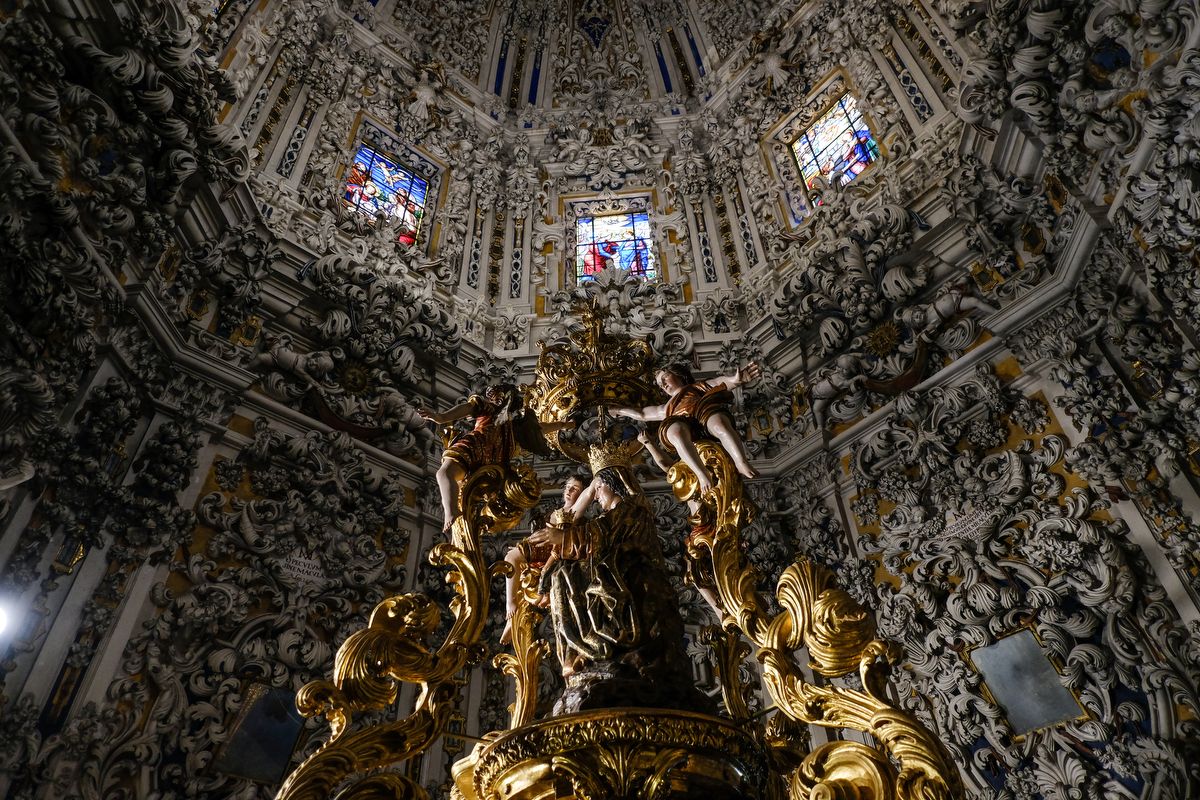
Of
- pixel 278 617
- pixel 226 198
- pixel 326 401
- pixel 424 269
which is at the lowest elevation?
pixel 278 617

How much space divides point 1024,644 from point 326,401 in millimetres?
6434

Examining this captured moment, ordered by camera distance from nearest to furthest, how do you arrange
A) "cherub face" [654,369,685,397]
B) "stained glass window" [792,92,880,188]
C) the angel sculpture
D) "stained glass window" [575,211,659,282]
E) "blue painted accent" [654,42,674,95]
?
the angel sculpture < "cherub face" [654,369,685,397] < "stained glass window" [792,92,880,188] < "stained glass window" [575,211,659,282] < "blue painted accent" [654,42,674,95]

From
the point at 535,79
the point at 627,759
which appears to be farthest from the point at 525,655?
the point at 535,79

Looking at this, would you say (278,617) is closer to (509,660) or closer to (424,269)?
(509,660)

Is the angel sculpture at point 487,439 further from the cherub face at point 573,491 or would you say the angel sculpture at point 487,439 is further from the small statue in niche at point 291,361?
the small statue in niche at point 291,361

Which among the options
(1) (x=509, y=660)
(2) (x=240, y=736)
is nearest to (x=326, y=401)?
(2) (x=240, y=736)

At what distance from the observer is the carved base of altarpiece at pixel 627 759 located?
9.37 feet

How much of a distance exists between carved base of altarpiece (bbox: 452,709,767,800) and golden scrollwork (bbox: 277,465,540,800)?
52 centimetres

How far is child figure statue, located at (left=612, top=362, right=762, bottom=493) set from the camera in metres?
4.34

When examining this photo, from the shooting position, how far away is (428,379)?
28.7ft

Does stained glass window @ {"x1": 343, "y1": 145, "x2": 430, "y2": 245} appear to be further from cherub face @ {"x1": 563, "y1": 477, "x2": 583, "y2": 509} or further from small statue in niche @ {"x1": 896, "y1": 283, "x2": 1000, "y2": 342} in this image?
cherub face @ {"x1": 563, "y1": 477, "x2": 583, "y2": 509}

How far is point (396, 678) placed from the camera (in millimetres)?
3576

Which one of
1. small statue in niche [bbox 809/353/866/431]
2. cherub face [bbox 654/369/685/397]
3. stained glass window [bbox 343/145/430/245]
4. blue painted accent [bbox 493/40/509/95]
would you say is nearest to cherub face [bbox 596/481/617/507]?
cherub face [bbox 654/369/685/397]

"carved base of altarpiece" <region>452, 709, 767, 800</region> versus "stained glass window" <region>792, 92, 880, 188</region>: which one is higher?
"stained glass window" <region>792, 92, 880, 188</region>
